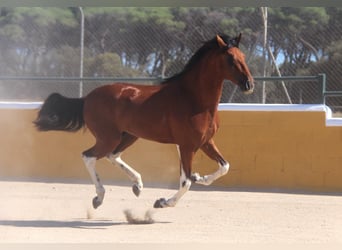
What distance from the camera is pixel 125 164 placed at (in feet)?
30.8

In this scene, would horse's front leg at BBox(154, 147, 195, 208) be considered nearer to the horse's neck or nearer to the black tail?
the horse's neck

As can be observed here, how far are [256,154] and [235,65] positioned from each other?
330 cm

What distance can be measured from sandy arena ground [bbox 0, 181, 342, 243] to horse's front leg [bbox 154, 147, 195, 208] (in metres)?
0.18

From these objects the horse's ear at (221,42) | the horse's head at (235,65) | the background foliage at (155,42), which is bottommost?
the background foliage at (155,42)

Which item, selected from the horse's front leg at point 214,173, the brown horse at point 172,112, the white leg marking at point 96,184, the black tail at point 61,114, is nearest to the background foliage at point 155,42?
the black tail at point 61,114

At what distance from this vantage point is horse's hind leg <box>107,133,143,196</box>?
918 centimetres

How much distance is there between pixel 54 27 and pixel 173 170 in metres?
6.93

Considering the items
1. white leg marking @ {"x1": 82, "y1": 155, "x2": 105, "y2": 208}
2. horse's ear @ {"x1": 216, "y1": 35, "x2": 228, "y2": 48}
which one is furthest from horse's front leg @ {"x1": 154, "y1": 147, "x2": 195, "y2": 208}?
horse's ear @ {"x1": 216, "y1": 35, "x2": 228, "y2": 48}

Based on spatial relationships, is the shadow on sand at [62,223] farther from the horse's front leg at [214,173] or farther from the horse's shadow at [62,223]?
the horse's front leg at [214,173]

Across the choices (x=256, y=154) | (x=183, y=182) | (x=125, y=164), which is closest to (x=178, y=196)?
(x=183, y=182)

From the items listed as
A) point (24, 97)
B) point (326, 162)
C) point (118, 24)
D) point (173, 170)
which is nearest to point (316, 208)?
point (326, 162)

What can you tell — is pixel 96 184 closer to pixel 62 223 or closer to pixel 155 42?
pixel 62 223

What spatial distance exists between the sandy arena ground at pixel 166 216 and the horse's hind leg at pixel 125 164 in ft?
0.86

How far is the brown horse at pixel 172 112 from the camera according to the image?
8.62 m
